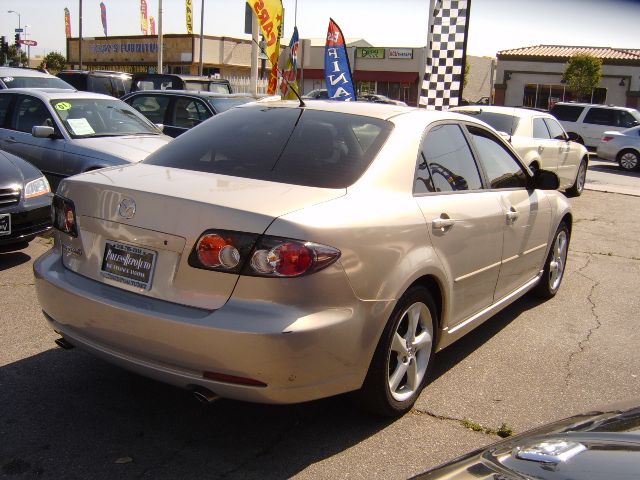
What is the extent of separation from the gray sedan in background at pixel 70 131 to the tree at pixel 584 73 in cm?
3369

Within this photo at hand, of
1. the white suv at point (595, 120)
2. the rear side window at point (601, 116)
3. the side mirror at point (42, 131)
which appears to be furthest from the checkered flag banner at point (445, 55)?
the rear side window at point (601, 116)

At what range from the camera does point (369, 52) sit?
5162cm

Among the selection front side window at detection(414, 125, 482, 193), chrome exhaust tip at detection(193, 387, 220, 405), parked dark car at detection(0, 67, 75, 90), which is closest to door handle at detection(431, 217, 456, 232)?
front side window at detection(414, 125, 482, 193)

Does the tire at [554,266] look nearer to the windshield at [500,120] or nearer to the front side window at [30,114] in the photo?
the windshield at [500,120]

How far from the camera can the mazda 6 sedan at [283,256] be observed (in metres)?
2.80

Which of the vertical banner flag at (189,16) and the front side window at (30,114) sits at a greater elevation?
the vertical banner flag at (189,16)

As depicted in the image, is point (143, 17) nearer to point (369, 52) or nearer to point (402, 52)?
point (369, 52)

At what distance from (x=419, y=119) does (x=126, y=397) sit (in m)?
2.25

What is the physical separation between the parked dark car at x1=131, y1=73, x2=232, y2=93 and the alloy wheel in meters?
11.9

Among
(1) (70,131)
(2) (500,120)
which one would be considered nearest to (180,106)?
(1) (70,131)

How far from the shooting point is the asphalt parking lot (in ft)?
9.80

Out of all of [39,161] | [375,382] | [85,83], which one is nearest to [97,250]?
[375,382]

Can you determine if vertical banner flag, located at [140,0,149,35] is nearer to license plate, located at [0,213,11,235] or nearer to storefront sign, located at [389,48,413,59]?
storefront sign, located at [389,48,413,59]

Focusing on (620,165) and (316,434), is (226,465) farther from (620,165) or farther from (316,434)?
(620,165)
